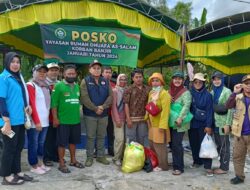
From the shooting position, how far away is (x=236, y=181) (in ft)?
17.4

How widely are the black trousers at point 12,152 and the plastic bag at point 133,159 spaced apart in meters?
1.76

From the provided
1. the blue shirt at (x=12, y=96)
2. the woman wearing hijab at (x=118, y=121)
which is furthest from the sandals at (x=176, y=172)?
the blue shirt at (x=12, y=96)

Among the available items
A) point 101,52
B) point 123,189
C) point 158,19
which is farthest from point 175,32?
point 123,189

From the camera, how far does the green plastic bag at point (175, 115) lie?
18.6 ft

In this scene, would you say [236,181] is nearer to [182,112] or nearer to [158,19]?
[182,112]

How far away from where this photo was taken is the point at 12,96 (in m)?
4.74

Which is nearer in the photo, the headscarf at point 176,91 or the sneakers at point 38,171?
the sneakers at point 38,171

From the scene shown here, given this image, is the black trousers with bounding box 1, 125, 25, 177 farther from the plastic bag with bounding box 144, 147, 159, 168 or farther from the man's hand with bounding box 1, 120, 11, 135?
the plastic bag with bounding box 144, 147, 159, 168

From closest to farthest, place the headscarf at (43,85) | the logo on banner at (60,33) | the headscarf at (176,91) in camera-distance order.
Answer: the headscarf at (43,85), the headscarf at (176,91), the logo on banner at (60,33)

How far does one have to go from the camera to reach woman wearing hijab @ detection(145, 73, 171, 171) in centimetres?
566

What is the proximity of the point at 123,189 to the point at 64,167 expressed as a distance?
122cm

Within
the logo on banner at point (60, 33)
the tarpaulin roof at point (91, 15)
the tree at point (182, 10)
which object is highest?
the tree at point (182, 10)

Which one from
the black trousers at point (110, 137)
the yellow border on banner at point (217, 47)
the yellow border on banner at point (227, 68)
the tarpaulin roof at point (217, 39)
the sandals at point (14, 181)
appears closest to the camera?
the sandals at point (14, 181)

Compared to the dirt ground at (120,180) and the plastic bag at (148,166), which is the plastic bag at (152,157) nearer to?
the plastic bag at (148,166)
